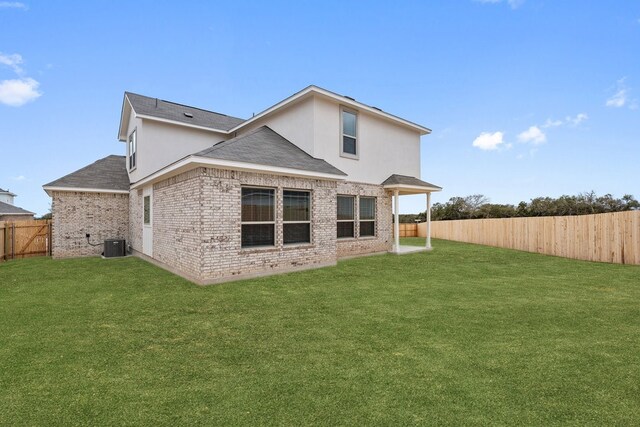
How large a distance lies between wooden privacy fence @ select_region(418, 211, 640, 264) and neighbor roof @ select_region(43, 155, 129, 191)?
20893 millimetres

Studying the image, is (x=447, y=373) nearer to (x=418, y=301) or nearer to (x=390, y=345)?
(x=390, y=345)

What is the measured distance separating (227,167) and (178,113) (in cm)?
914

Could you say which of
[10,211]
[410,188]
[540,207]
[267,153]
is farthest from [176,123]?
[10,211]

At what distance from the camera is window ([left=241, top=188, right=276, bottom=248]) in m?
8.58

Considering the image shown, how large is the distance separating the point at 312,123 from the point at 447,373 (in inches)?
373

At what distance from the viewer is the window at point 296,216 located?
9457mm

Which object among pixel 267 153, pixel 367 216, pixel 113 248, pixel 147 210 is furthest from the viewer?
pixel 367 216

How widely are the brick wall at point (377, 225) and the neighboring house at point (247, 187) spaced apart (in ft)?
0.15

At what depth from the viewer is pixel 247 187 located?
8570 millimetres

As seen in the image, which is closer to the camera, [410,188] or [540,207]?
[410,188]

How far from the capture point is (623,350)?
13.1 ft

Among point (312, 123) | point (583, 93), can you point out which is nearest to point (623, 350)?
point (312, 123)

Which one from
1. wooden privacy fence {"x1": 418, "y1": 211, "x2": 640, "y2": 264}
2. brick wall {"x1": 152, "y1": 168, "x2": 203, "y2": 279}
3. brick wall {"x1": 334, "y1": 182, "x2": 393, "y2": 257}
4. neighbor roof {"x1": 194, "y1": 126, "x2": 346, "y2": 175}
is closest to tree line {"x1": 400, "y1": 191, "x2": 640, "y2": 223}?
wooden privacy fence {"x1": 418, "y1": 211, "x2": 640, "y2": 264}

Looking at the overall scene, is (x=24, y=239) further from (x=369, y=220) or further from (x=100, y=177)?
(x=369, y=220)
